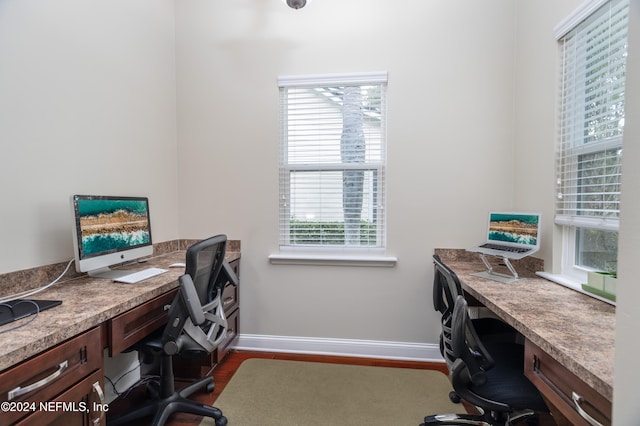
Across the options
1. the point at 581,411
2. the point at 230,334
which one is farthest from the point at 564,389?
the point at 230,334

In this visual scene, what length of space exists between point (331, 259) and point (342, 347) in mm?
756

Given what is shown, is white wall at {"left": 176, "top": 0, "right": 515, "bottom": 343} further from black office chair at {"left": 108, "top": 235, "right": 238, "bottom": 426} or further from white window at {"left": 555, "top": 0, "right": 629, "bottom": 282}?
black office chair at {"left": 108, "top": 235, "right": 238, "bottom": 426}

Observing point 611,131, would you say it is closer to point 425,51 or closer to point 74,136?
point 425,51

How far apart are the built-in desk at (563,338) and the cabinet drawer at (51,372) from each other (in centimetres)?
162

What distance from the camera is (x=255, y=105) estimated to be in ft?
7.88

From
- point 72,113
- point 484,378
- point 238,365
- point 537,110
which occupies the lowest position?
point 238,365

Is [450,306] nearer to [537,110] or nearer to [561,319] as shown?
[561,319]

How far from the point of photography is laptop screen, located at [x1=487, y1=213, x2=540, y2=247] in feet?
5.70

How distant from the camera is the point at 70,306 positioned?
114cm

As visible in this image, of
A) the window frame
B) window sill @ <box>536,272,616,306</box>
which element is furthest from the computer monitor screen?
window sill @ <box>536,272,616,306</box>

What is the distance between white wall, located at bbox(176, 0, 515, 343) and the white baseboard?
0.06 metres

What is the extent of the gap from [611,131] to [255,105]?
235cm

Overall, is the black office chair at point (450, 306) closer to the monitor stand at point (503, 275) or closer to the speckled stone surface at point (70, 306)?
the monitor stand at point (503, 275)

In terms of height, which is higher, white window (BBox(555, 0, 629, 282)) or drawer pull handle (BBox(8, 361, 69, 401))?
white window (BBox(555, 0, 629, 282))
